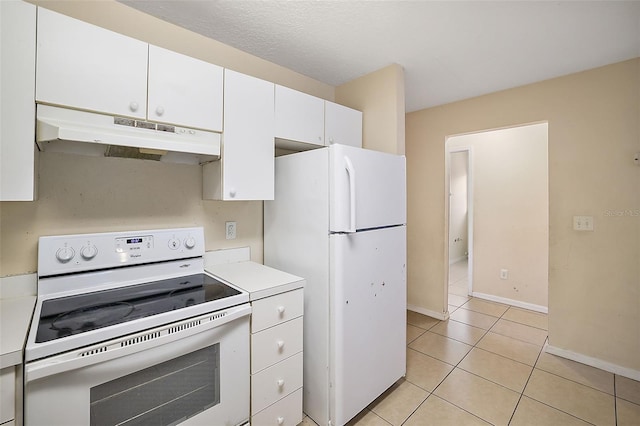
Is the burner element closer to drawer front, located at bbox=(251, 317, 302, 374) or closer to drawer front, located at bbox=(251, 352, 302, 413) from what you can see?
drawer front, located at bbox=(251, 317, 302, 374)

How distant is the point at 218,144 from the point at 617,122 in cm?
293

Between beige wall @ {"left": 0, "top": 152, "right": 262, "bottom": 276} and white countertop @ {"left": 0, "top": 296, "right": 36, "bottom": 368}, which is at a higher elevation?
beige wall @ {"left": 0, "top": 152, "right": 262, "bottom": 276}

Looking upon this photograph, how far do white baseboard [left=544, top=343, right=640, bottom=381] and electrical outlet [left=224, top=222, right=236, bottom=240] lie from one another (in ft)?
9.44

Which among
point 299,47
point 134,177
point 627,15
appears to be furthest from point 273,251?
point 627,15

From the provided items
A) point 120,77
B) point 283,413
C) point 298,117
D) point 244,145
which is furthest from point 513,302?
point 120,77

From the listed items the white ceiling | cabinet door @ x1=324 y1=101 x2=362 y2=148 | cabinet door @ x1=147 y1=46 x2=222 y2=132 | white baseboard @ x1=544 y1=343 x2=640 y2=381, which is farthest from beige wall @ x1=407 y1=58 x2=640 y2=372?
cabinet door @ x1=147 y1=46 x2=222 y2=132

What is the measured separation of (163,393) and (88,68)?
1.43m

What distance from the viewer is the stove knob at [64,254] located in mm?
1374

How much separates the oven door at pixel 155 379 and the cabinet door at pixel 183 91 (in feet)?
3.25

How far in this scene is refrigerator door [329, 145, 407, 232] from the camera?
161cm

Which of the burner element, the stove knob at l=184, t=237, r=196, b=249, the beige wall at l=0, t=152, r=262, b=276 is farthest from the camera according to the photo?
the stove knob at l=184, t=237, r=196, b=249

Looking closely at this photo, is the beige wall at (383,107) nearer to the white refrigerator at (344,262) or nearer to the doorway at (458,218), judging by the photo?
the white refrigerator at (344,262)

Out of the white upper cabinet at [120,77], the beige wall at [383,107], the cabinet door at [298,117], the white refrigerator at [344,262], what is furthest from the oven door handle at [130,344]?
the beige wall at [383,107]

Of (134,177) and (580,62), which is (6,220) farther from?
(580,62)
